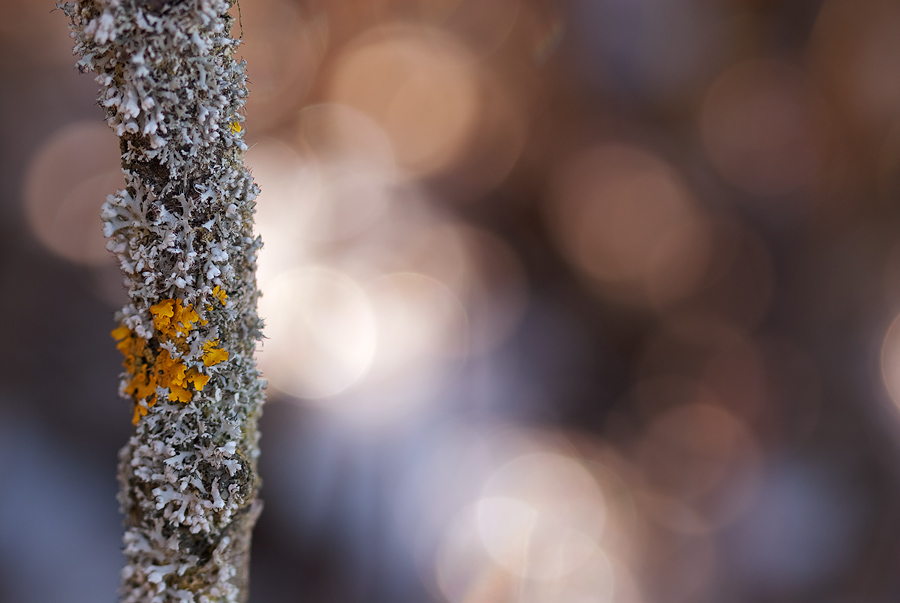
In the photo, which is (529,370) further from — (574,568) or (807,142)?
(807,142)

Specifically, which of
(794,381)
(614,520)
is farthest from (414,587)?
(794,381)

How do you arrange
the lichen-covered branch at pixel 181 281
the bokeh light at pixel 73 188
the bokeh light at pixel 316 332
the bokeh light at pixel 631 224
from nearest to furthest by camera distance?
1. the lichen-covered branch at pixel 181 281
2. the bokeh light at pixel 73 188
3. the bokeh light at pixel 316 332
4. the bokeh light at pixel 631 224

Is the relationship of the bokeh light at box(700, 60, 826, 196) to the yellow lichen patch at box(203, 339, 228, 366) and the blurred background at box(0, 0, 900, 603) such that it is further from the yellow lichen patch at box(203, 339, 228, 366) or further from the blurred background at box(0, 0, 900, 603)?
the yellow lichen patch at box(203, 339, 228, 366)

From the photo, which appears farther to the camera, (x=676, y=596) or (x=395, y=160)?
(x=395, y=160)

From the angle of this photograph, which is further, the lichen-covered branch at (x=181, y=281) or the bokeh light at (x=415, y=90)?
the bokeh light at (x=415, y=90)

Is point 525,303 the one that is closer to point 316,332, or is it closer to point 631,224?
point 631,224

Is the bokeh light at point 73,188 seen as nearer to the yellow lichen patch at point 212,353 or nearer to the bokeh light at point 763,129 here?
the yellow lichen patch at point 212,353

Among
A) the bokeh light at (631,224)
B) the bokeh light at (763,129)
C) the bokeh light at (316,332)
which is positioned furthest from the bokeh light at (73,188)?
the bokeh light at (763,129)
